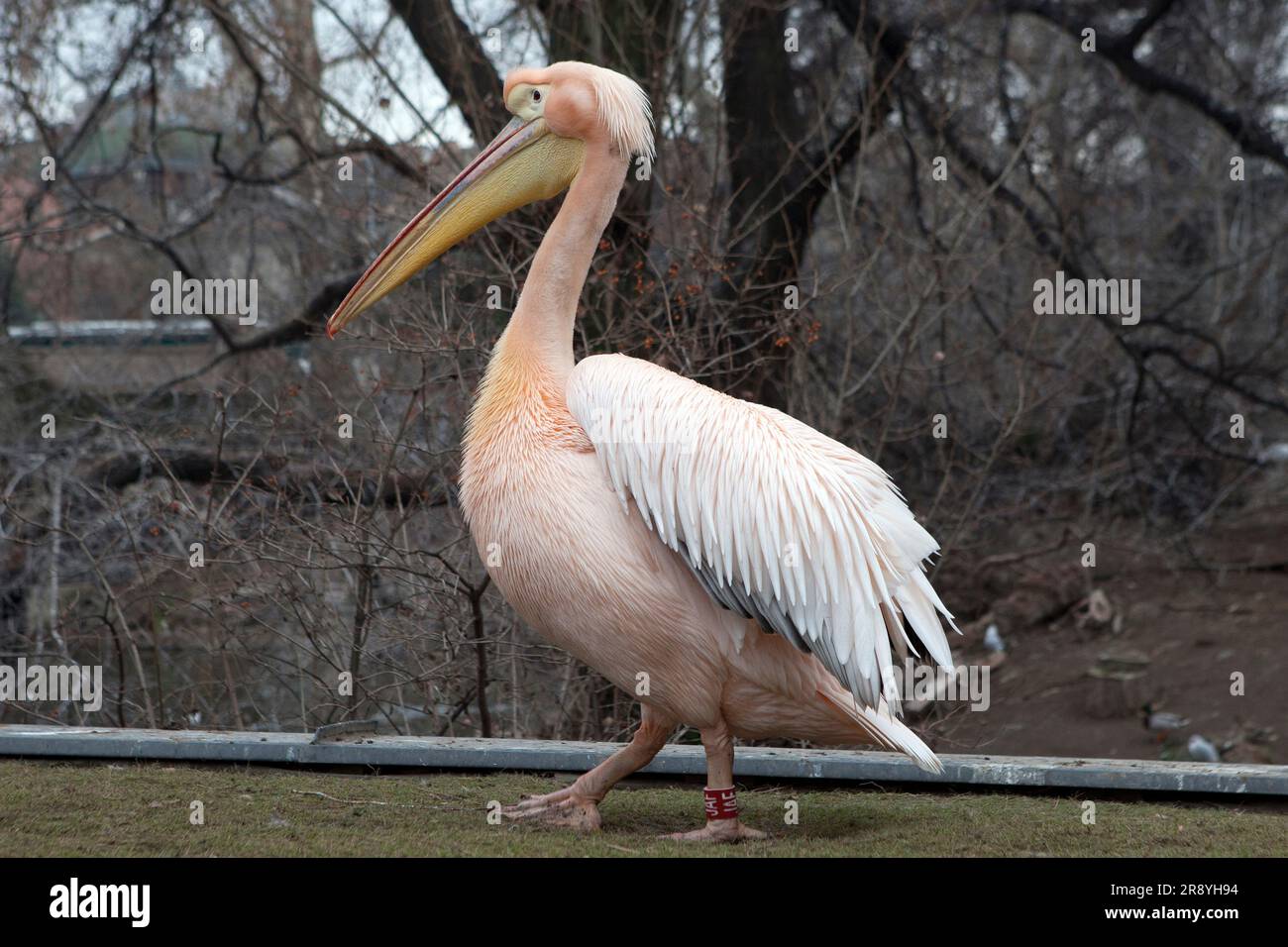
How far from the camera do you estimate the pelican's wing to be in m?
3.23

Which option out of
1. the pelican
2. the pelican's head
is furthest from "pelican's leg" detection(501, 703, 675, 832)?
the pelican's head

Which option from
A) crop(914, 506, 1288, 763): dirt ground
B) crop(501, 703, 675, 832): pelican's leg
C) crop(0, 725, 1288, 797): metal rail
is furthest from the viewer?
crop(914, 506, 1288, 763): dirt ground

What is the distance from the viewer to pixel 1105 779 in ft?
12.9

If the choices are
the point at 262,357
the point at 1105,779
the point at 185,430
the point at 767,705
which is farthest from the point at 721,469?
the point at 262,357

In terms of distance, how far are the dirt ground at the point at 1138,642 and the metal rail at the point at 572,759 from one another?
355 cm

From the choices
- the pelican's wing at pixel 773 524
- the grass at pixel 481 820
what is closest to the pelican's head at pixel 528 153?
the pelican's wing at pixel 773 524

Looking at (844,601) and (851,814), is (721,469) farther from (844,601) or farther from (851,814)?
(851,814)

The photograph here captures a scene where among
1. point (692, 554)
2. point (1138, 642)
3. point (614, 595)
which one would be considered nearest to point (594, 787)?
point (614, 595)

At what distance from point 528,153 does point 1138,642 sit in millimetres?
7797

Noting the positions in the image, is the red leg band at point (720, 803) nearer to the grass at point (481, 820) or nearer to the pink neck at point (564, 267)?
the grass at point (481, 820)

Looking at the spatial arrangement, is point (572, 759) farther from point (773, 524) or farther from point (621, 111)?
point (621, 111)

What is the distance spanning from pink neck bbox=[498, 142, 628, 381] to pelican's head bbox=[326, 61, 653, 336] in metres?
0.05

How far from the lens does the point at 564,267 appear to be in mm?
3746

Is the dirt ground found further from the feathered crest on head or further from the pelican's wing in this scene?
the feathered crest on head
